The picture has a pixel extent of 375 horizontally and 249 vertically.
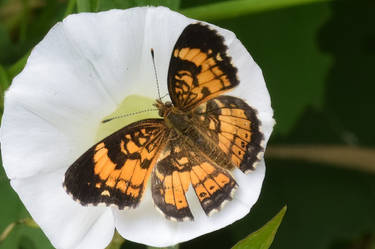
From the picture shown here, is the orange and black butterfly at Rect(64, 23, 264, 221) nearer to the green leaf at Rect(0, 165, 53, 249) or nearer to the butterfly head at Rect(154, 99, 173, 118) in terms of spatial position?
the butterfly head at Rect(154, 99, 173, 118)

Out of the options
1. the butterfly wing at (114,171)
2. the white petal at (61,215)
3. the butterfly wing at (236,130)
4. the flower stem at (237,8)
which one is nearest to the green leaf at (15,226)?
the white petal at (61,215)

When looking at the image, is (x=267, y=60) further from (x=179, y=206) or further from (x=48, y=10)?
(x=179, y=206)

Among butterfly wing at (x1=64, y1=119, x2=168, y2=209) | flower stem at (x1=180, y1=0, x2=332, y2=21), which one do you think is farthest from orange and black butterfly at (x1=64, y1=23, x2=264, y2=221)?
flower stem at (x1=180, y1=0, x2=332, y2=21)

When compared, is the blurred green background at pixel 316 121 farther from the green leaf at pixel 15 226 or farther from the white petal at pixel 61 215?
the white petal at pixel 61 215

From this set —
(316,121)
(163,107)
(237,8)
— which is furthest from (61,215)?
(316,121)

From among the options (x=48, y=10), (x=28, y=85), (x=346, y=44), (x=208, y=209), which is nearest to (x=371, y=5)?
(x=346, y=44)

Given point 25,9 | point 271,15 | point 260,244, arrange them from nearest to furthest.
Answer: point 260,244
point 25,9
point 271,15

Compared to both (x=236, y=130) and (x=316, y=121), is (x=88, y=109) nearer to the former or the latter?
(x=236, y=130)
